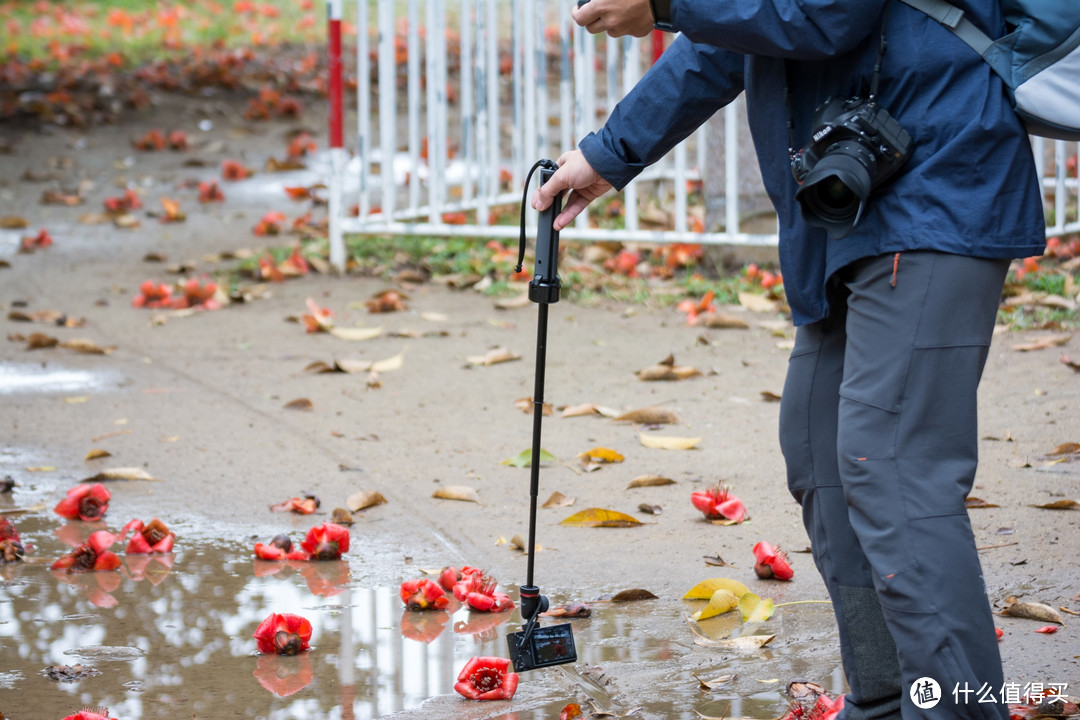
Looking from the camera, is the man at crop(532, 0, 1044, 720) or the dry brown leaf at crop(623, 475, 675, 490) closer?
the man at crop(532, 0, 1044, 720)

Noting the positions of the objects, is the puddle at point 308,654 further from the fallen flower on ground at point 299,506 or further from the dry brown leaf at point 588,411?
the dry brown leaf at point 588,411

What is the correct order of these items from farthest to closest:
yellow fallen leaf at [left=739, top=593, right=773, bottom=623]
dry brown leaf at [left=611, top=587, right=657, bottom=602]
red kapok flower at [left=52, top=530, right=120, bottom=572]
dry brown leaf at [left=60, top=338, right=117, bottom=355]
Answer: dry brown leaf at [left=60, top=338, right=117, bottom=355] < red kapok flower at [left=52, top=530, right=120, bottom=572] < dry brown leaf at [left=611, top=587, right=657, bottom=602] < yellow fallen leaf at [left=739, top=593, right=773, bottom=623]

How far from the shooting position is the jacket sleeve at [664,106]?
6.51 ft

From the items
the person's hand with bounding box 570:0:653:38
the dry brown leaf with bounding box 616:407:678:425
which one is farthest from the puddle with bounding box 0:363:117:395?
the person's hand with bounding box 570:0:653:38

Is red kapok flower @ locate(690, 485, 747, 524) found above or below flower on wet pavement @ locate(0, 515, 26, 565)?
above

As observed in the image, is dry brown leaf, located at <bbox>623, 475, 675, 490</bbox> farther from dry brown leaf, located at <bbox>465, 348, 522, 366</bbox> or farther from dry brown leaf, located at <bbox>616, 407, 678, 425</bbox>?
dry brown leaf, located at <bbox>465, 348, 522, 366</bbox>

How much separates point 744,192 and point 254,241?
320cm

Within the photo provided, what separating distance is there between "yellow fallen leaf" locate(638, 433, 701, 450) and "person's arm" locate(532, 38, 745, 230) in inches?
75.5

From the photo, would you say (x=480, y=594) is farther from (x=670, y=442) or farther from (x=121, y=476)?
(x=121, y=476)

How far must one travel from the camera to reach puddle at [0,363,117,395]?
185 inches

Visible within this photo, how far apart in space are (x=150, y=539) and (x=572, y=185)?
1721 mm

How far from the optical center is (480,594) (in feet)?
9.02

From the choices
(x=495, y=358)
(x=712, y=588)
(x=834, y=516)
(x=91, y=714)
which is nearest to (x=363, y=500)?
(x=712, y=588)

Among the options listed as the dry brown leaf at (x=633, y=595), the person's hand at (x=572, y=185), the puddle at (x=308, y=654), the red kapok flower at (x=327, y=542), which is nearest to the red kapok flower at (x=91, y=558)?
the puddle at (x=308, y=654)
